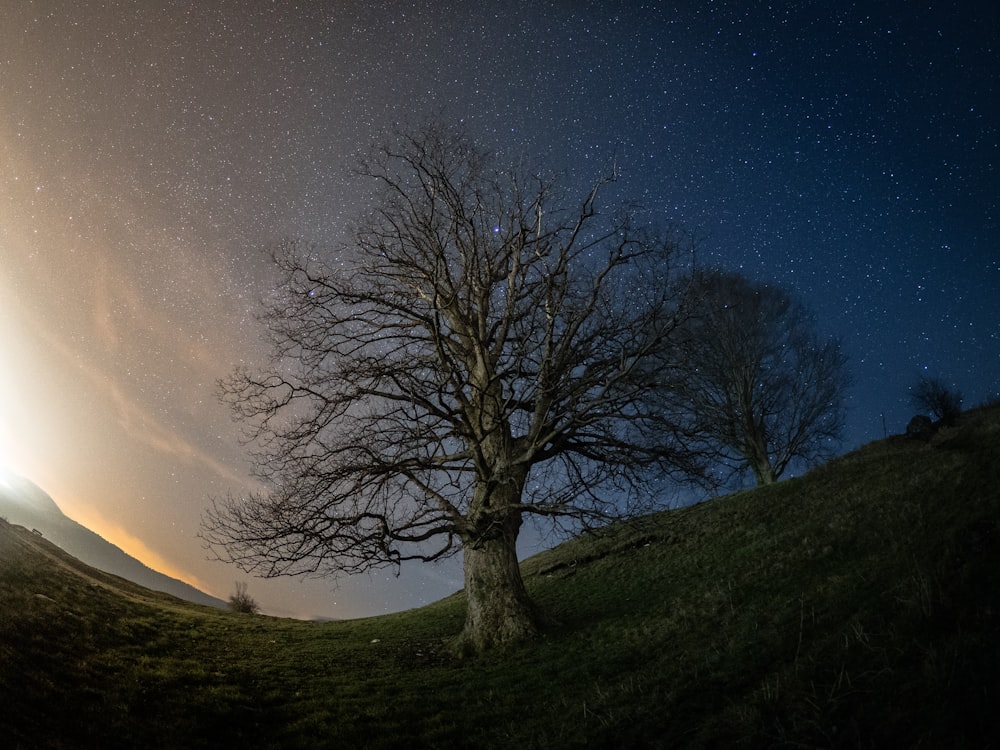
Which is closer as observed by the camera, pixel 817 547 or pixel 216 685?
pixel 216 685

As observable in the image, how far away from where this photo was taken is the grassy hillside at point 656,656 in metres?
3.78

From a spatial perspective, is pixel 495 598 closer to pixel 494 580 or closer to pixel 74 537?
pixel 494 580

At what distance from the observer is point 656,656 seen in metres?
8.08

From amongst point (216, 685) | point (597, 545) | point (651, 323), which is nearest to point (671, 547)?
point (597, 545)

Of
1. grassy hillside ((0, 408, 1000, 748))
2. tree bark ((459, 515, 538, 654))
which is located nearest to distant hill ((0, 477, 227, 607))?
grassy hillside ((0, 408, 1000, 748))

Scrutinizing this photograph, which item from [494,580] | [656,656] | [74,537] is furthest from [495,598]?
[74,537]

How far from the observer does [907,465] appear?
15.1 metres

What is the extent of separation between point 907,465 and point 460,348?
13404 mm

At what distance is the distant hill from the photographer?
5379 inches

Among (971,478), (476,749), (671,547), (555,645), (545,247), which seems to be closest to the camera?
(476,749)

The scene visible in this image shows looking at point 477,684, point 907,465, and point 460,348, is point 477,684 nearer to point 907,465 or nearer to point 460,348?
point 460,348

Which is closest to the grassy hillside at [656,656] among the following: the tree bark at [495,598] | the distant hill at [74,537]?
the tree bark at [495,598]

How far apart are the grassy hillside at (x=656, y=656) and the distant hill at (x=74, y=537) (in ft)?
463

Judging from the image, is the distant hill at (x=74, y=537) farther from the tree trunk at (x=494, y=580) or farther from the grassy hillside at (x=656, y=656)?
the tree trunk at (x=494, y=580)
